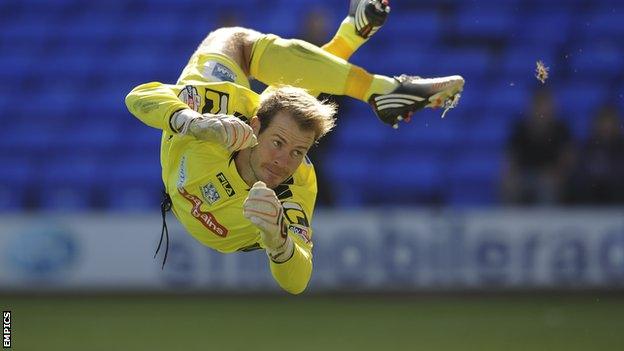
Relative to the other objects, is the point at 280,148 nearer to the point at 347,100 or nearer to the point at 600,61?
the point at 347,100

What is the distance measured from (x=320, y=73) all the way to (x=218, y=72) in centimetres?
60

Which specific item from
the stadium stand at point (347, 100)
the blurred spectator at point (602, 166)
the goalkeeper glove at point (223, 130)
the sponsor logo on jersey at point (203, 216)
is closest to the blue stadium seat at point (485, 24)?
the stadium stand at point (347, 100)

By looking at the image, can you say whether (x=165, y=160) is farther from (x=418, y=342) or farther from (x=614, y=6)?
(x=614, y=6)

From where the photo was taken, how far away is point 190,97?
21.3 feet

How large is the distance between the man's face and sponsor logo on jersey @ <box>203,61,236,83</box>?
71 centimetres

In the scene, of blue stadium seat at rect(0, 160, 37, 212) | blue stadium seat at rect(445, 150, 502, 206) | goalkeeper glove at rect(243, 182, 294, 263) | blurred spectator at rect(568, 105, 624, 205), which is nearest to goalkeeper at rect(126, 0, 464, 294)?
goalkeeper glove at rect(243, 182, 294, 263)

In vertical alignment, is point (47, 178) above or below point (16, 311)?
above

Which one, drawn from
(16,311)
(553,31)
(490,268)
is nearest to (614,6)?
(553,31)

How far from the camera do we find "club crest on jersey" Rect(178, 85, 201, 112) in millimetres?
6461

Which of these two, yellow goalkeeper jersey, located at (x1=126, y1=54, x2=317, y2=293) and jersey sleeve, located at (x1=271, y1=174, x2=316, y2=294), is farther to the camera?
yellow goalkeeper jersey, located at (x1=126, y1=54, x2=317, y2=293)

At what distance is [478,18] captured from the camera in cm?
1483

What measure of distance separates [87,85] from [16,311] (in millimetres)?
4664

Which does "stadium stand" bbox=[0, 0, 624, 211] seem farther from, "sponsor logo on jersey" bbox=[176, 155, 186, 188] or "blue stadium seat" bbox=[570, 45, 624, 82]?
"sponsor logo on jersey" bbox=[176, 155, 186, 188]

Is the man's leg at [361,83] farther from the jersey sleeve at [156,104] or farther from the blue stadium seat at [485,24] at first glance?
the blue stadium seat at [485,24]
